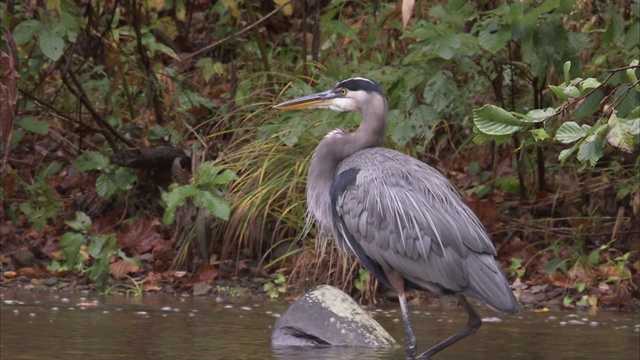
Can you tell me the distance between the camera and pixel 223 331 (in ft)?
22.4

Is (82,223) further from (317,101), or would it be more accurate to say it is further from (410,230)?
(410,230)

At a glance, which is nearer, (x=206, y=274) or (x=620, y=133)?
(x=620, y=133)

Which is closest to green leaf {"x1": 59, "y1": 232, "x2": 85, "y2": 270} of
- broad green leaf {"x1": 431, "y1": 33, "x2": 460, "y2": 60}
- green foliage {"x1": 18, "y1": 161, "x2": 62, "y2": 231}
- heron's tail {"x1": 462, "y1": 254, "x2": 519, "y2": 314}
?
green foliage {"x1": 18, "y1": 161, "x2": 62, "y2": 231}

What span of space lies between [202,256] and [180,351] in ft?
10.5

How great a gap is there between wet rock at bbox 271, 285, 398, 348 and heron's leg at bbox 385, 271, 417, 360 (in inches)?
11.5

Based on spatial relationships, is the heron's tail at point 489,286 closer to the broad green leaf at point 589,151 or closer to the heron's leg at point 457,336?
the heron's leg at point 457,336

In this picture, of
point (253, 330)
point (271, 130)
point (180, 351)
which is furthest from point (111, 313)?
point (271, 130)

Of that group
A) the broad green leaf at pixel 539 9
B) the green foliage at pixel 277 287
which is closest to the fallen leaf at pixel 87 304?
the green foliage at pixel 277 287

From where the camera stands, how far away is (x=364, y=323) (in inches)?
259

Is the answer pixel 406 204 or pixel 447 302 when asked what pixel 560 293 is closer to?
pixel 447 302

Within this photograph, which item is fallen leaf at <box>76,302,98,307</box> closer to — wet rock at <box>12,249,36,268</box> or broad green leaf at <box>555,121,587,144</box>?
wet rock at <box>12,249,36,268</box>

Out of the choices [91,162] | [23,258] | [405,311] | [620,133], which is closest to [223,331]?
[405,311]

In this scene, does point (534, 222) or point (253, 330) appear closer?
point (253, 330)

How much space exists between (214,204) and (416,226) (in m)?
2.58
